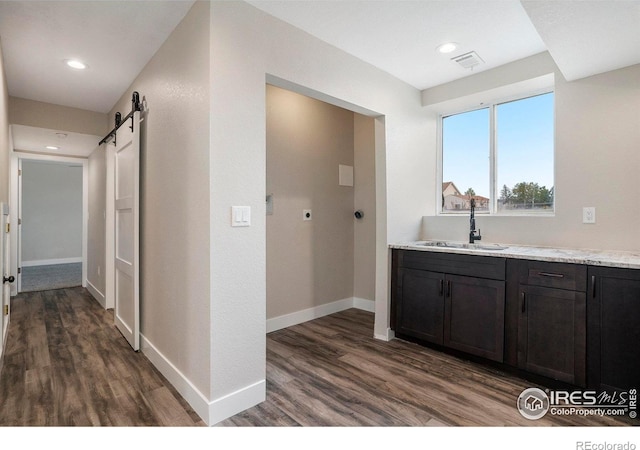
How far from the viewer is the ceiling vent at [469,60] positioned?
273 centimetres

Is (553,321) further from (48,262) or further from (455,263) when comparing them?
(48,262)

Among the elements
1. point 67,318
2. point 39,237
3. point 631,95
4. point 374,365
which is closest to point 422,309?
point 374,365

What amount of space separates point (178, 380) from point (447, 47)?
3.02 m

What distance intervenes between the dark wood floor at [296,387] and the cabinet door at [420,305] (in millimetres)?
152

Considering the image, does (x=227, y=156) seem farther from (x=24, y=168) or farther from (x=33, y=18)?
(x=24, y=168)

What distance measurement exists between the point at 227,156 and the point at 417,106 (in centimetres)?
226

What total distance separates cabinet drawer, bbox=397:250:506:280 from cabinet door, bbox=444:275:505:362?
52 mm

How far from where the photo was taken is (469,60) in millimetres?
2811

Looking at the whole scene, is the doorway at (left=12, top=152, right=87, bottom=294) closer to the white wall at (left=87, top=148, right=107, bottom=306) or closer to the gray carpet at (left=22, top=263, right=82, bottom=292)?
the gray carpet at (left=22, top=263, right=82, bottom=292)

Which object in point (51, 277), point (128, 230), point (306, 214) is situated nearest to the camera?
point (128, 230)

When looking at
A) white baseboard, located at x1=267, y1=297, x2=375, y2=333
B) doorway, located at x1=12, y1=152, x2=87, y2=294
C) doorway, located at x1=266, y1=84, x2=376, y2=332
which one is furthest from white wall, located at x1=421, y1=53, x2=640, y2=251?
doorway, located at x1=12, y1=152, x2=87, y2=294

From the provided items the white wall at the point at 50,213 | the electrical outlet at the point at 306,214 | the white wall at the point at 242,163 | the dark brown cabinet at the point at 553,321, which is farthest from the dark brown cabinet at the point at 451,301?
the white wall at the point at 50,213

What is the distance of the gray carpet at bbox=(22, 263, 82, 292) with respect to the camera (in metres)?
5.64

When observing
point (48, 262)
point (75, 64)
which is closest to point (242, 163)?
point (75, 64)
